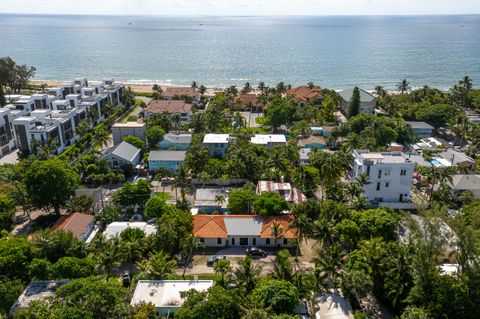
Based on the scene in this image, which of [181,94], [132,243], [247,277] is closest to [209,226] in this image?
[132,243]

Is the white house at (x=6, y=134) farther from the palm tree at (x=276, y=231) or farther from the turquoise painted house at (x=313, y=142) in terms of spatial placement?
the palm tree at (x=276, y=231)

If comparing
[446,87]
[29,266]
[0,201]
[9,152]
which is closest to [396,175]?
[29,266]

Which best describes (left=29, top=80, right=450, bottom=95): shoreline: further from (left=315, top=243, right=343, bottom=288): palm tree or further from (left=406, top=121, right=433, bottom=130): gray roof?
(left=315, top=243, right=343, bottom=288): palm tree

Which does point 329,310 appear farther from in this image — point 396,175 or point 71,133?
point 71,133

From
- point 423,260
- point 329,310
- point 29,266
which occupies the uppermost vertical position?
point 423,260

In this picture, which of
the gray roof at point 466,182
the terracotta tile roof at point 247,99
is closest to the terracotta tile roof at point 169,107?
the terracotta tile roof at point 247,99

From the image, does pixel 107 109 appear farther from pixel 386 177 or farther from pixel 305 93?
pixel 386 177

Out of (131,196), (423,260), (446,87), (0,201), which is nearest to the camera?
(423,260)
